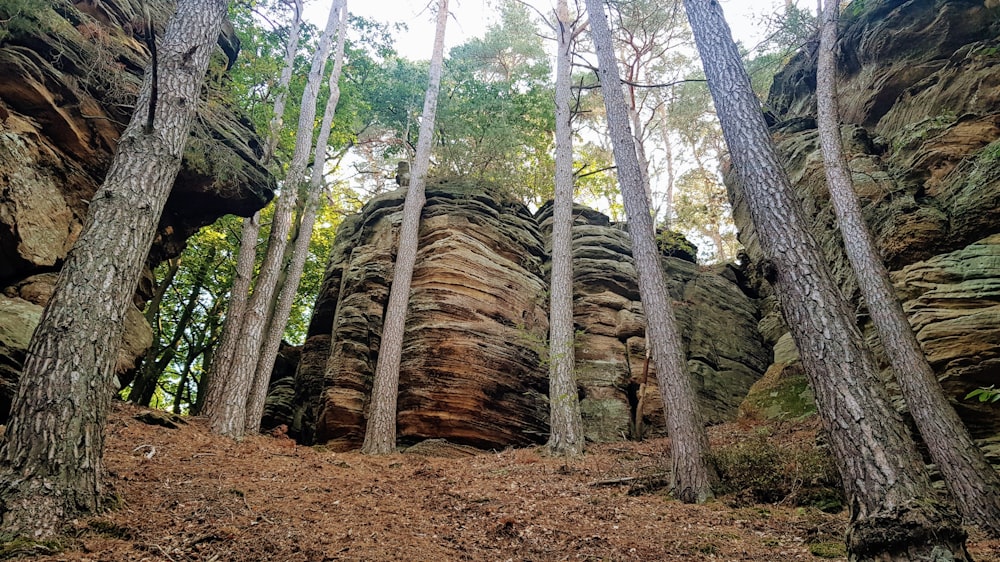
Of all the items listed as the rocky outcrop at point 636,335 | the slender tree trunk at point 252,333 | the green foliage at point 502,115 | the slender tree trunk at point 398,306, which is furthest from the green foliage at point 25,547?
the green foliage at point 502,115

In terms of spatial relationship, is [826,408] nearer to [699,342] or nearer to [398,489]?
[398,489]

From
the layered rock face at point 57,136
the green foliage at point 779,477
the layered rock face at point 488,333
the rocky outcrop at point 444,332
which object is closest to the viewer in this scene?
the green foliage at point 779,477

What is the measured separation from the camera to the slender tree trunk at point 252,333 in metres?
9.62

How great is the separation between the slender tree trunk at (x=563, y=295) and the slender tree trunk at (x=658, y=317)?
230cm

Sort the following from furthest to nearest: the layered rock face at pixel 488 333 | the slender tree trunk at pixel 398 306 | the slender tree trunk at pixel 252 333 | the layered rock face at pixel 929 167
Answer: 1. the layered rock face at pixel 488 333
2. the slender tree trunk at pixel 398 306
3. the slender tree trunk at pixel 252 333
4. the layered rock face at pixel 929 167

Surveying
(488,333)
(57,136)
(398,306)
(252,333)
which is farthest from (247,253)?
(488,333)

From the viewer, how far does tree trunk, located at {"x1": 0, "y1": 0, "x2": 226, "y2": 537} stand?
3.81m

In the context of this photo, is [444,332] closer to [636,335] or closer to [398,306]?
[398,306]

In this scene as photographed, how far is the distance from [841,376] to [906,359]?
3.87m

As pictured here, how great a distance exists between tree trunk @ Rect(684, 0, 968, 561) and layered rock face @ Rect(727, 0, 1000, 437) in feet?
15.2

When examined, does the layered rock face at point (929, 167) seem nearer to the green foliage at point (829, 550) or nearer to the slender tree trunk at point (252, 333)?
the green foliage at point (829, 550)

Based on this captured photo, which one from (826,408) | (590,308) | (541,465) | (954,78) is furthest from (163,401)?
(954,78)

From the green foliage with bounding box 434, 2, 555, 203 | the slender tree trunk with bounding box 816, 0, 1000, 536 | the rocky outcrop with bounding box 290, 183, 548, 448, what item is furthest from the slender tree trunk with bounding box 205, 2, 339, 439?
the slender tree trunk with bounding box 816, 0, 1000, 536

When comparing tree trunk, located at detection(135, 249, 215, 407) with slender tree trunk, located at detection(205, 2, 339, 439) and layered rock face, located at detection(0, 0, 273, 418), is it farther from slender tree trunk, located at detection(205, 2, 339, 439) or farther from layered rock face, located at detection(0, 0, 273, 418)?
layered rock face, located at detection(0, 0, 273, 418)
